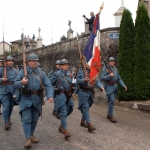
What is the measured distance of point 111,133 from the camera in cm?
648

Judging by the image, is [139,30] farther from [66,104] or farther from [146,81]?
[66,104]

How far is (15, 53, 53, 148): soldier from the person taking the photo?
212 inches

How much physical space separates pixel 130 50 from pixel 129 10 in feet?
5.76

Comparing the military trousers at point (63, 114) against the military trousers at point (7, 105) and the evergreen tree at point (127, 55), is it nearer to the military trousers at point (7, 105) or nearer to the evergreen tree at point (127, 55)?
the military trousers at point (7, 105)

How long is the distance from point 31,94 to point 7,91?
203 centimetres

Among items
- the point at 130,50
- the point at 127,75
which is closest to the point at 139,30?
the point at 130,50

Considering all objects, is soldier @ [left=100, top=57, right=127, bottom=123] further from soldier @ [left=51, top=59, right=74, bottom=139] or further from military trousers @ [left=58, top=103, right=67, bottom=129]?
military trousers @ [left=58, top=103, right=67, bottom=129]

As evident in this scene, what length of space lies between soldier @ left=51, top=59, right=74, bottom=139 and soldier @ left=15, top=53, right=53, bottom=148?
72 centimetres

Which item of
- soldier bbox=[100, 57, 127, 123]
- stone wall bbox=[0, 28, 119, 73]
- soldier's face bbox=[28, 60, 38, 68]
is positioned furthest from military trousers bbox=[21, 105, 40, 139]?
stone wall bbox=[0, 28, 119, 73]

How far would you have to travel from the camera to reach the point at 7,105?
7.04 m

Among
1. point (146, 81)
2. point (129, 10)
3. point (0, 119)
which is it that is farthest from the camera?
point (129, 10)

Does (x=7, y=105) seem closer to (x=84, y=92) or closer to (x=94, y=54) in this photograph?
(x=84, y=92)

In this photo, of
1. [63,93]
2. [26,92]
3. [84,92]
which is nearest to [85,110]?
[84,92]

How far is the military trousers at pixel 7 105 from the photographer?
22.9 feet
